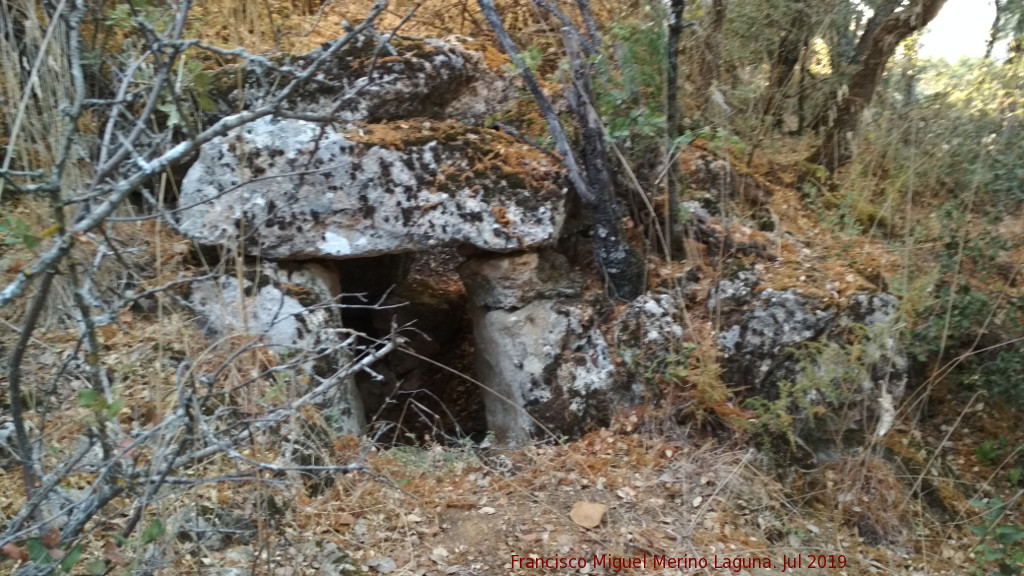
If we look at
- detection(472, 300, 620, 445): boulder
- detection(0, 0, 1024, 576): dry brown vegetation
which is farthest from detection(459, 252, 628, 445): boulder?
detection(0, 0, 1024, 576): dry brown vegetation

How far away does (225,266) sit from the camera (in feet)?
10.3

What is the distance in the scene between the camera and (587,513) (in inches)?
106

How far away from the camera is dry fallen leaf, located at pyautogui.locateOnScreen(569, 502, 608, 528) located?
8.75ft

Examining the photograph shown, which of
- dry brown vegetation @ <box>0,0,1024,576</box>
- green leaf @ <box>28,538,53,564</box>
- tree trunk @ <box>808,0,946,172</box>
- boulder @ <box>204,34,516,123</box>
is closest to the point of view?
green leaf @ <box>28,538,53,564</box>

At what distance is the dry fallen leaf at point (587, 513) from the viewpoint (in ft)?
8.75

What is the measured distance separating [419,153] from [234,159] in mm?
801

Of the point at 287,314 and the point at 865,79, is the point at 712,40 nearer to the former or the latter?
the point at 865,79

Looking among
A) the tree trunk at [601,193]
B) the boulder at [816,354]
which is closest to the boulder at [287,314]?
the tree trunk at [601,193]

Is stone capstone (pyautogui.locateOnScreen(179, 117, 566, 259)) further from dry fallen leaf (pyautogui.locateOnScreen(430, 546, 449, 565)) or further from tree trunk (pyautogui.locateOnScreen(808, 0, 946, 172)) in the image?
tree trunk (pyautogui.locateOnScreen(808, 0, 946, 172))

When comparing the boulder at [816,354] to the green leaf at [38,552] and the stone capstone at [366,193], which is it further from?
the green leaf at [38,552]

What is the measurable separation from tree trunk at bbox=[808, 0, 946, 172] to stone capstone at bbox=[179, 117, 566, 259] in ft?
6.71

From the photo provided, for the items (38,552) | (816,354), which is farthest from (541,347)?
(38,552)

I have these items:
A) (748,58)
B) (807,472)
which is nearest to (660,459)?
(807,472)

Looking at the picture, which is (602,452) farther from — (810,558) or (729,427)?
(810,558)
